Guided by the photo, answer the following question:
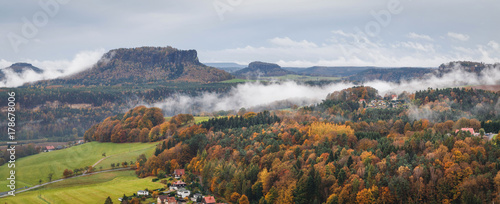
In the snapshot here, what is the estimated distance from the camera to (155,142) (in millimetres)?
117688

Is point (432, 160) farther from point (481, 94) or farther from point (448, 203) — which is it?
point (481, 94)

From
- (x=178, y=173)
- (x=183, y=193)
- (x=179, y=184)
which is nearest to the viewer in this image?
(x=183, y=193)

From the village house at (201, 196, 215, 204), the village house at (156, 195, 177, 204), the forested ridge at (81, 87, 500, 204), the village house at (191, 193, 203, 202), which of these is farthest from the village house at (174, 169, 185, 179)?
the village house at (201, 196, 215, 204)

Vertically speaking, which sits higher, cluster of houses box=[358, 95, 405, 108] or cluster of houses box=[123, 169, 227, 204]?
cluster of houses box=[358, 95, 405, 108]

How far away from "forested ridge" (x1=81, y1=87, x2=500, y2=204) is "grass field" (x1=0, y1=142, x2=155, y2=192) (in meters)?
14.8

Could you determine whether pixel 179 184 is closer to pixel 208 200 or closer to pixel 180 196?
pixel 180 196

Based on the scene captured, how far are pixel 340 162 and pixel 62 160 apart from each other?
70.5 meters

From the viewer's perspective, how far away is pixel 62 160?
3856 inches

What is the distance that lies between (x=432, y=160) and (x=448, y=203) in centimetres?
893

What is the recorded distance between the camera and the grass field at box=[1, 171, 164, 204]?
64.2m

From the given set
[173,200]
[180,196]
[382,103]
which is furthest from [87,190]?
[382,103]

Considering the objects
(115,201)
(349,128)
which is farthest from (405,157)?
(115,201)

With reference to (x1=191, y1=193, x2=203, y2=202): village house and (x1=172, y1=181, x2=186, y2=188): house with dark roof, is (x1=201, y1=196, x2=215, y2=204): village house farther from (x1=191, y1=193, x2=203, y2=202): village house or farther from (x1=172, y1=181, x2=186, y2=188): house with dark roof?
(x1=172, y1=181, x2=186, y2=188): house with dark roof

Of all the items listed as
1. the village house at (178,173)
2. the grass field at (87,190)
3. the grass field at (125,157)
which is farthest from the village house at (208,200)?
the grass field at (125,157)
